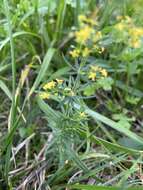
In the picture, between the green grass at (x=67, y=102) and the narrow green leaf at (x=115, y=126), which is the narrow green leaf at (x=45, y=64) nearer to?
the green grass at (x=67, y=102)

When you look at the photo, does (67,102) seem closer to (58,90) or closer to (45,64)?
(58,90)

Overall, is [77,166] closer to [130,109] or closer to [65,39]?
[130,109]

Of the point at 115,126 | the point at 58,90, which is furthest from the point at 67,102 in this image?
the point at 115,126

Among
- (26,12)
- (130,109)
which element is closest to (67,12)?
(26,12)

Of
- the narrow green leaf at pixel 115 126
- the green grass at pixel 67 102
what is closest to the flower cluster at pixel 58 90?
the green grass at pixel 67 102

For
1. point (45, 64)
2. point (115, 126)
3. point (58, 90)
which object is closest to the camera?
point (58, 90)

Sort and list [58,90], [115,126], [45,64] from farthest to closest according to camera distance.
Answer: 1. [45,64]
2. [115,126]
3. [58,90]

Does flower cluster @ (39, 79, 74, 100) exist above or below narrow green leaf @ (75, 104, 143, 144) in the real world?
above

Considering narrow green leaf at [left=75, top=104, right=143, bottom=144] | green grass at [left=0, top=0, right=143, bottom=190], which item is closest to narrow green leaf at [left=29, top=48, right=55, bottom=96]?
green grass at [left=0, top=0, right=143, bottom=190]

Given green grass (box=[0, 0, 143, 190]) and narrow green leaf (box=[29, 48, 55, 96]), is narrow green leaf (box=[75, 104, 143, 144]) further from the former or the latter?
narrow green leaf (box=[29, 48, 55, 96])
